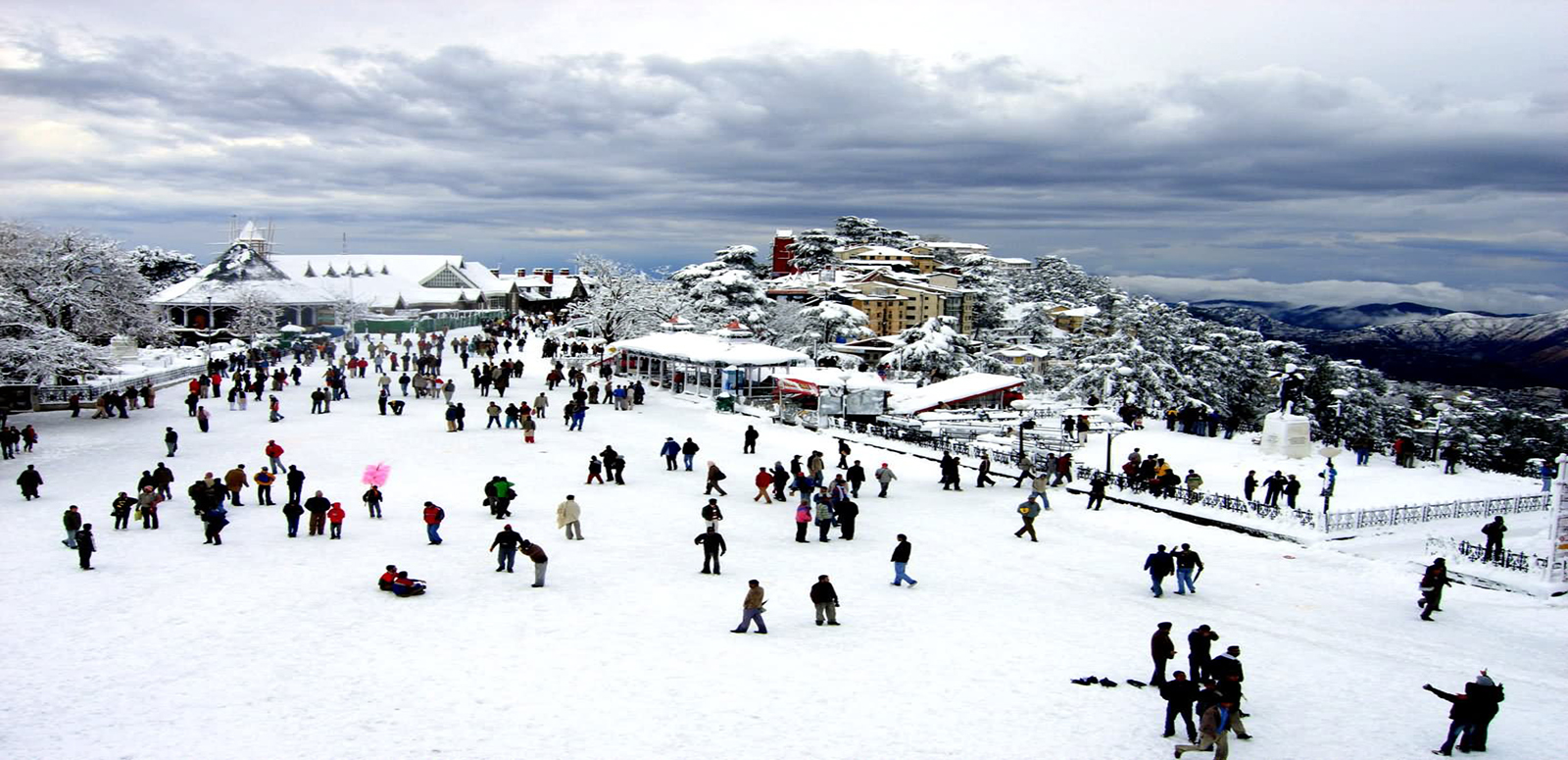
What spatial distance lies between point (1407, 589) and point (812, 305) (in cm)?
6007

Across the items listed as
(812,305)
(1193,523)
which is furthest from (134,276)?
(1193,523)

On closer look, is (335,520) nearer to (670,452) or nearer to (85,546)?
(85,546)

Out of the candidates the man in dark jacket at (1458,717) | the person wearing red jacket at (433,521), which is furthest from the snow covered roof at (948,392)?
the man in dark jacket at (1458,717)

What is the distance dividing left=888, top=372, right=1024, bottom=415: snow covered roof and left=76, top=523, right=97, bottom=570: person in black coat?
2893cm

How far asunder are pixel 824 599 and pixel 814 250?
10127cm

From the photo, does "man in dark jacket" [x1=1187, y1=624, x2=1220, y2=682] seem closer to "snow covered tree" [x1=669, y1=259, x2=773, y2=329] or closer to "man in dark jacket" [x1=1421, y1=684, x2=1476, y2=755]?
"man in dark jacket" [x1=1421, y1=684, x2=1476, y2=755]

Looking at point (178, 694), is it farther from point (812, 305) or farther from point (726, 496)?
point (812, 305)

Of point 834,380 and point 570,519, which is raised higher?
point 834,380

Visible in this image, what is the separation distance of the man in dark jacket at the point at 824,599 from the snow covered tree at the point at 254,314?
57.8 m

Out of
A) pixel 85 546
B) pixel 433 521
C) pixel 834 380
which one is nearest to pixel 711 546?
pixel 433 521

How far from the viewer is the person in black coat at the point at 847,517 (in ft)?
64.3

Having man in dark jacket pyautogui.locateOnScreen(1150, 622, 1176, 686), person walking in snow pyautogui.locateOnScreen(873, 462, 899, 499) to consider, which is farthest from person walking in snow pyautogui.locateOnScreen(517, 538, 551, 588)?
person walking in snow pyautogui.locateOnScreen(873, 462, 899, 499)

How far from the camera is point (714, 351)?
39500 mm

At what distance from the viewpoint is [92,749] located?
982 cm
